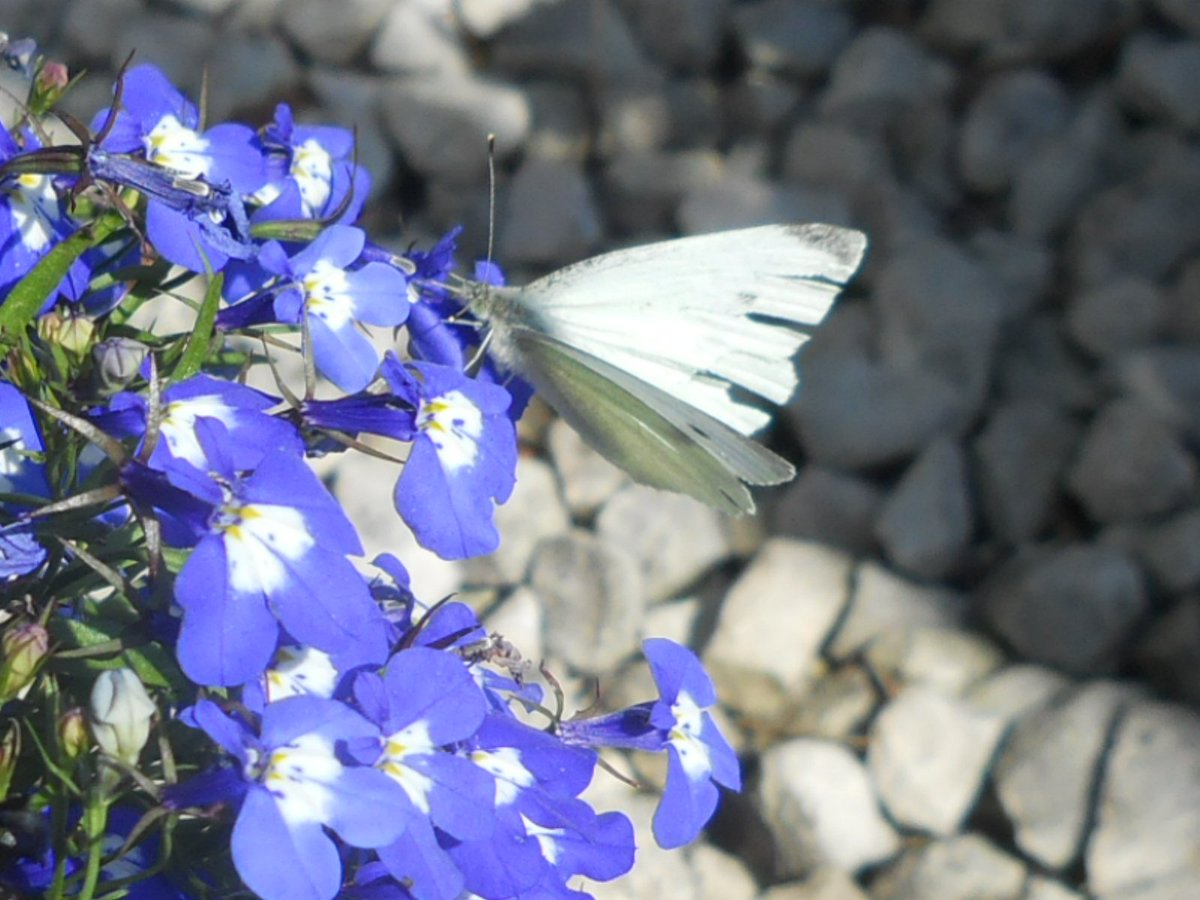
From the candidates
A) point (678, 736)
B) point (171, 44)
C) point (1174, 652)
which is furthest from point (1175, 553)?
point (171, 44)

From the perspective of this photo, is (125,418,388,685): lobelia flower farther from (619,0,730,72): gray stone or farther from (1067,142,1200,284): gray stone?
(619,0,730,72): gray stone

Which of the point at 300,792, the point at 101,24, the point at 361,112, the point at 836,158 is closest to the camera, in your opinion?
the point at 300,792

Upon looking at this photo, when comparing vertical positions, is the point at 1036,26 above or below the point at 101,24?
above

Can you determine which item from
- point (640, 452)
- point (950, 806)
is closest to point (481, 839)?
point (640, 452)

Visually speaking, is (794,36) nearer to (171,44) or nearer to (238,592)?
(171,44)

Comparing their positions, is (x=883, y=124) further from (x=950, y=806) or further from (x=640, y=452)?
(x=640, y=452)

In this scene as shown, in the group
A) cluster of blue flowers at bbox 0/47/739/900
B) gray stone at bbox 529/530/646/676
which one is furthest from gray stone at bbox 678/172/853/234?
cluster of blue flowers at bbox 0/47/739/900
